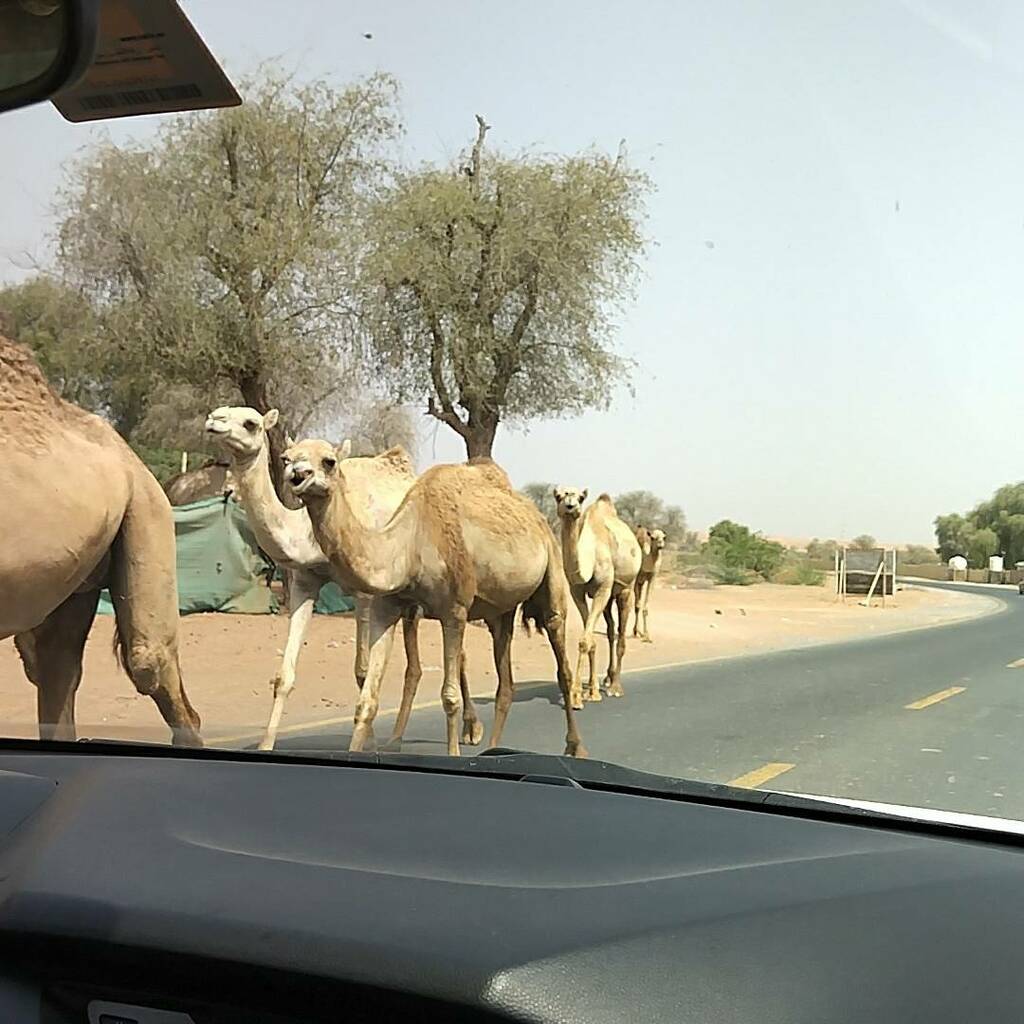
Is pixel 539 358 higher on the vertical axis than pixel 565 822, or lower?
higher

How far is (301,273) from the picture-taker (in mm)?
17844

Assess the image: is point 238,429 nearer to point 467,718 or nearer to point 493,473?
point 493,473

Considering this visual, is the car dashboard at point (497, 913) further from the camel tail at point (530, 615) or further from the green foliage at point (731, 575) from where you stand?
the green foliage at point (731, 575)

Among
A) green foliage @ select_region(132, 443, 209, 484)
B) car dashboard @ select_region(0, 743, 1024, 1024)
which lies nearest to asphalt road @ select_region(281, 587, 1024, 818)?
car dashboard @ select_region(0, 743, 1024, 1024)

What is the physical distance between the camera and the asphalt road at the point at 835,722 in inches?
201

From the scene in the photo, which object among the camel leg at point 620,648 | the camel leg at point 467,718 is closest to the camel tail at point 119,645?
the camel leg at point 467,718

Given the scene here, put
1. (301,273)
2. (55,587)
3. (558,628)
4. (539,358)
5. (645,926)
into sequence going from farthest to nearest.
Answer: (301,273) < (539,358) < (558,628) < (55,587) < (645,926)

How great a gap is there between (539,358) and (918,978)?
13.9 metres

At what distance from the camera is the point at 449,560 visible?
8516mm

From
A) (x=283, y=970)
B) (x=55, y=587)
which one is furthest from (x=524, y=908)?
(x=55, y=587)

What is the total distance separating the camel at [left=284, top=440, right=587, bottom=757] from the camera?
7.82 m

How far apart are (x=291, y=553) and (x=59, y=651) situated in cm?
173

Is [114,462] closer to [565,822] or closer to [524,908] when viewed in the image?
[565,822]

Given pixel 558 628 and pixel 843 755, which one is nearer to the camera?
pixel 843 755
